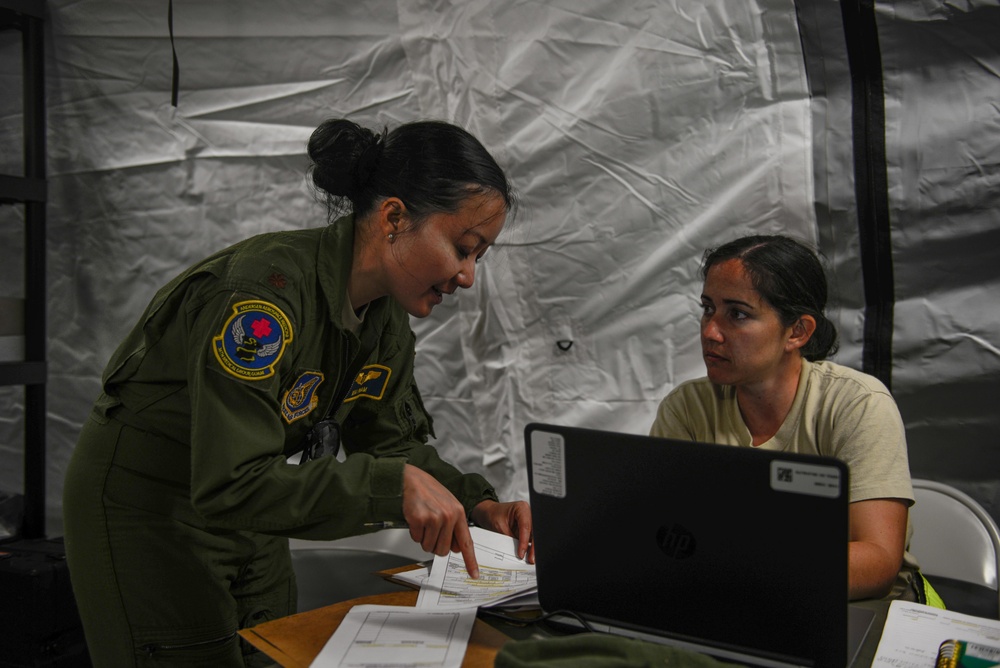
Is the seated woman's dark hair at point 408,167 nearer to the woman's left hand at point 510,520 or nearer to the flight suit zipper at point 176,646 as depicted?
the woman's left hand at point 510,520

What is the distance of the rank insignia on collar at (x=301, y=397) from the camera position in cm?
128

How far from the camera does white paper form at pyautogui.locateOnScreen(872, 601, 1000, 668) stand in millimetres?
924

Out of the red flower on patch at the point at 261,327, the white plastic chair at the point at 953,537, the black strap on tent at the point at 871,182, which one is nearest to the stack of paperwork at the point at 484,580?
the red flower on patch at the point at 261,327

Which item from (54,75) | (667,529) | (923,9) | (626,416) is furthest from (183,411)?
(54,75)

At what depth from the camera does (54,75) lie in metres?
2.45

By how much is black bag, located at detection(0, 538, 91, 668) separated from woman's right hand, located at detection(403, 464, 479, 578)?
136 cm

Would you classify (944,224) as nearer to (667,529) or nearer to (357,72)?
(667,529)

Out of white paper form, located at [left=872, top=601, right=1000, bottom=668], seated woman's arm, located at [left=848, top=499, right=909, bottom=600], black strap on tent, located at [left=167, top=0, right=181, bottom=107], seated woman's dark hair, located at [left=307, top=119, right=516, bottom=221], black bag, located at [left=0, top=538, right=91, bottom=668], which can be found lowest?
black bag, located at [left=0, top=538, right=91, bottom=668]

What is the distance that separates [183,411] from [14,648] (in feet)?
3.88

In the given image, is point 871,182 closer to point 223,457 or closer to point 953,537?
point 953,537

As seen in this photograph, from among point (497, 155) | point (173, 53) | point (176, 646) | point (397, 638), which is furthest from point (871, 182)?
point (173, 53)

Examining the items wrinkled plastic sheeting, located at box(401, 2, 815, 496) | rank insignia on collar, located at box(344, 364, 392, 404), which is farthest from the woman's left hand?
wrinkled plastic sheeting, located at box(401, 2, 815, 496)

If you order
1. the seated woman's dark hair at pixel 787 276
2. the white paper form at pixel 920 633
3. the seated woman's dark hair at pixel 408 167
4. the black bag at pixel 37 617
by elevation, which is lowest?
the black bag at pixel 37 617

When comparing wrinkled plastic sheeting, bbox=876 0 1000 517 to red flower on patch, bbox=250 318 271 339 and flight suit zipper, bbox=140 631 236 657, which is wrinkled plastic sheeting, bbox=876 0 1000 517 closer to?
red flower on patch, bbox=250 318 271 339
